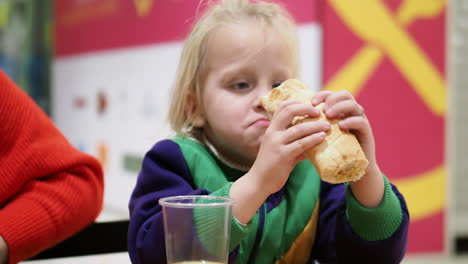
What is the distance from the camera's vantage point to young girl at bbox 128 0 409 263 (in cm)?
84

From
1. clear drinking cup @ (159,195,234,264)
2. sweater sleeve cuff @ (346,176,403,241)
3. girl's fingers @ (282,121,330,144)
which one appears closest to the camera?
clear drinking cup @ (159,195,234,264)

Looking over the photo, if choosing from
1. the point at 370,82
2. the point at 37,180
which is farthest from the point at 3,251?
the point at 370,82

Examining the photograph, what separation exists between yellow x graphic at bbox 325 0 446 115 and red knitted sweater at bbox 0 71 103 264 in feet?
6.43

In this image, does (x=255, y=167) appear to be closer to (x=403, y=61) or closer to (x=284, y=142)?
(x=284, y=142)

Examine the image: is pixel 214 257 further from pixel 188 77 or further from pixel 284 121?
pixel 188 77

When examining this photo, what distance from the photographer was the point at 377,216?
0.94 meters

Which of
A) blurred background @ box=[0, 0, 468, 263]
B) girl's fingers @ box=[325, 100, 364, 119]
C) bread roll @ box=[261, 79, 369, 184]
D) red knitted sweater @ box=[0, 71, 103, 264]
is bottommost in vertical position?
blurred background @ box=[0, 0, 468, 263]

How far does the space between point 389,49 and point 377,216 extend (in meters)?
2.26

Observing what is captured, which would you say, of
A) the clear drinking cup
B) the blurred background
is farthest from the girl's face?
the blurred background

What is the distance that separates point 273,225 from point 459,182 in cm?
286

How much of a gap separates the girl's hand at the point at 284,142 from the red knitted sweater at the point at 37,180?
391 millimetres

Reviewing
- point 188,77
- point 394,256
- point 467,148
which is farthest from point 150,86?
point 394,256

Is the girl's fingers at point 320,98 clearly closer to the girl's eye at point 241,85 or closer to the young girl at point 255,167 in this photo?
the young girl at point 255,167

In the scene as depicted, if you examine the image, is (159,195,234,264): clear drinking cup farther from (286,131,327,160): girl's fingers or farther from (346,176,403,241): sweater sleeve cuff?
(346,176,403,241): sweater sleeve cuff
